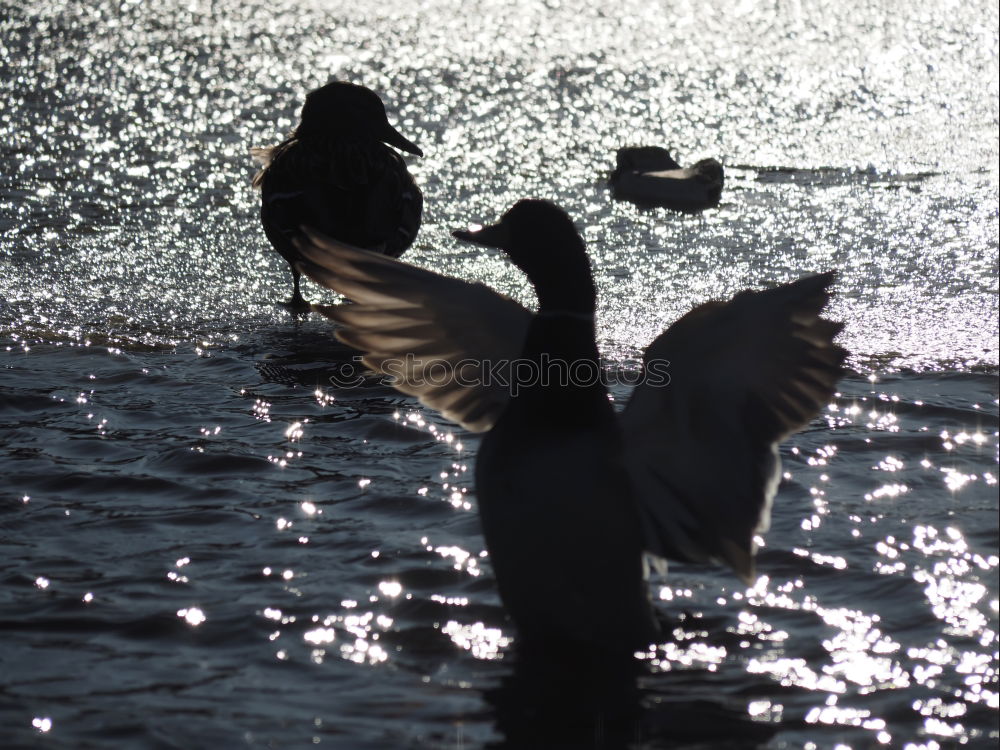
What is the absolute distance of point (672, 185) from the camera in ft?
26.5

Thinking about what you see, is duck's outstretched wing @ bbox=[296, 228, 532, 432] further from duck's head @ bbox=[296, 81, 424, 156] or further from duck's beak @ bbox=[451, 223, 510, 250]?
duck's head @ bbox=[296, 81, 424, 156]

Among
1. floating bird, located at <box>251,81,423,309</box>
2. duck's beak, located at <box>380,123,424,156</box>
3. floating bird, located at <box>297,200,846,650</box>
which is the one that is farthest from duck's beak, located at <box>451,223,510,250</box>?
duck's beak, located at <box>380,123,424,156</box>

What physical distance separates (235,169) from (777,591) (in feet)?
18.7

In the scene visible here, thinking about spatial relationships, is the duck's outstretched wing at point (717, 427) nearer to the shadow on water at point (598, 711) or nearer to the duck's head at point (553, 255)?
the duck's head at point (553, 255)

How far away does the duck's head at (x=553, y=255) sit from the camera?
364 centimetres

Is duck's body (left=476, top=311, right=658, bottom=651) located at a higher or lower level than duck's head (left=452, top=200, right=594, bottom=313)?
lower

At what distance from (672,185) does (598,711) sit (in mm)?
5135

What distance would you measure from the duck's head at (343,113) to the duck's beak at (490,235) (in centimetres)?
319

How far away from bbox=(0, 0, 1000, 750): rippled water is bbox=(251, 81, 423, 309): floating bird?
37 cm

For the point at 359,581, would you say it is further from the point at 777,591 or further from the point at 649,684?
the point at 777,591

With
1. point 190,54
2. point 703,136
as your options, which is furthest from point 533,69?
point 190,54

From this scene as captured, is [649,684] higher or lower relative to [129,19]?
lower

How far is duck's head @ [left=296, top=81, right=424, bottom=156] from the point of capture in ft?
22.6

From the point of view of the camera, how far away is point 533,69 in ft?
36.6
